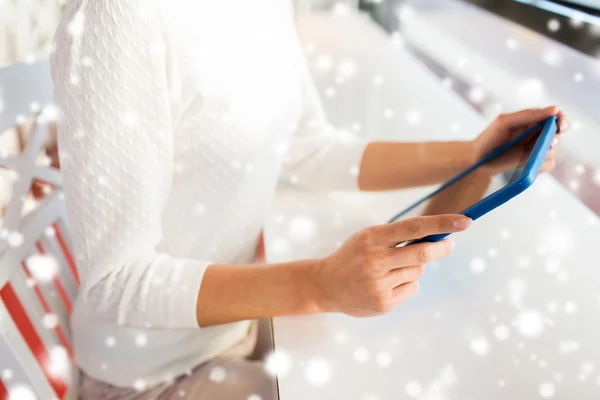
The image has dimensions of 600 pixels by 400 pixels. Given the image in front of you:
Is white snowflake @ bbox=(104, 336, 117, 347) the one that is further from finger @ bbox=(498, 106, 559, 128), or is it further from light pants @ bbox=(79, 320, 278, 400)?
finger @ bbox=(498, 106, 559, 128)

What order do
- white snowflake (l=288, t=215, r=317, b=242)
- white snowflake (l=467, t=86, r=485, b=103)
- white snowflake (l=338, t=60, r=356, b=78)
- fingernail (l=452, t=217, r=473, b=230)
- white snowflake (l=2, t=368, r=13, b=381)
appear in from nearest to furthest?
fingernail (l=452, t=217, r=473, b=230), white snowflake (l=2, t=368, r=13, b=381), white snowflake (l=288, t=215, r=317, b=242), white snowflake (l=467, t=86, r=485, b=103), white snowflake (l=338, t=60, r=356, b=78)

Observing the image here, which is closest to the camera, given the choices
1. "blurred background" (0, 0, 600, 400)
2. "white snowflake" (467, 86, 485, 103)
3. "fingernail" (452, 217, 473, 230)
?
"fingernail" (452, 217, 473, 230)

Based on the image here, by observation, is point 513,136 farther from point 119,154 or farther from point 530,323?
point 119,154

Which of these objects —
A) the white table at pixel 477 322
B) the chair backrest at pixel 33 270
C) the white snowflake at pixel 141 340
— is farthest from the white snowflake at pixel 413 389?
the chair backrest at pixel 33 270

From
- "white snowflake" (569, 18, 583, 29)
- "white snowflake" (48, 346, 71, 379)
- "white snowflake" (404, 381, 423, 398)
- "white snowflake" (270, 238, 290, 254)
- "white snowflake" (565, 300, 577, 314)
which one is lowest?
"white snowflake" (48, 346, 71, 379)

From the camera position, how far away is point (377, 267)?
46 centimetres

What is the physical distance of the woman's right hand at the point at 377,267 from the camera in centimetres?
45

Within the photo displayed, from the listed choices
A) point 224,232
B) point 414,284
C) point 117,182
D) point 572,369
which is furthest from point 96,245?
point 572,369

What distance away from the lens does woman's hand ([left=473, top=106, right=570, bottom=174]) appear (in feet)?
2.02

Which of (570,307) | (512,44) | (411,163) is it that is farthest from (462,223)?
(512,44)

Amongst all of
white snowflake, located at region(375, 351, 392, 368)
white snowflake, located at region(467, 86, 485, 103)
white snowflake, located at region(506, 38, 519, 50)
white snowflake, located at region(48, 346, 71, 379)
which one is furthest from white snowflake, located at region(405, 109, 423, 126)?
white snowflake, located at region(48, 346, 71, 379)

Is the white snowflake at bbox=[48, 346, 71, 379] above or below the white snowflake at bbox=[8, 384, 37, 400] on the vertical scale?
below

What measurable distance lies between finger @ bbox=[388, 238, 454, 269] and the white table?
113mm

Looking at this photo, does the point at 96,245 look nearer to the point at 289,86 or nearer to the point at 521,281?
the point at 289,86
